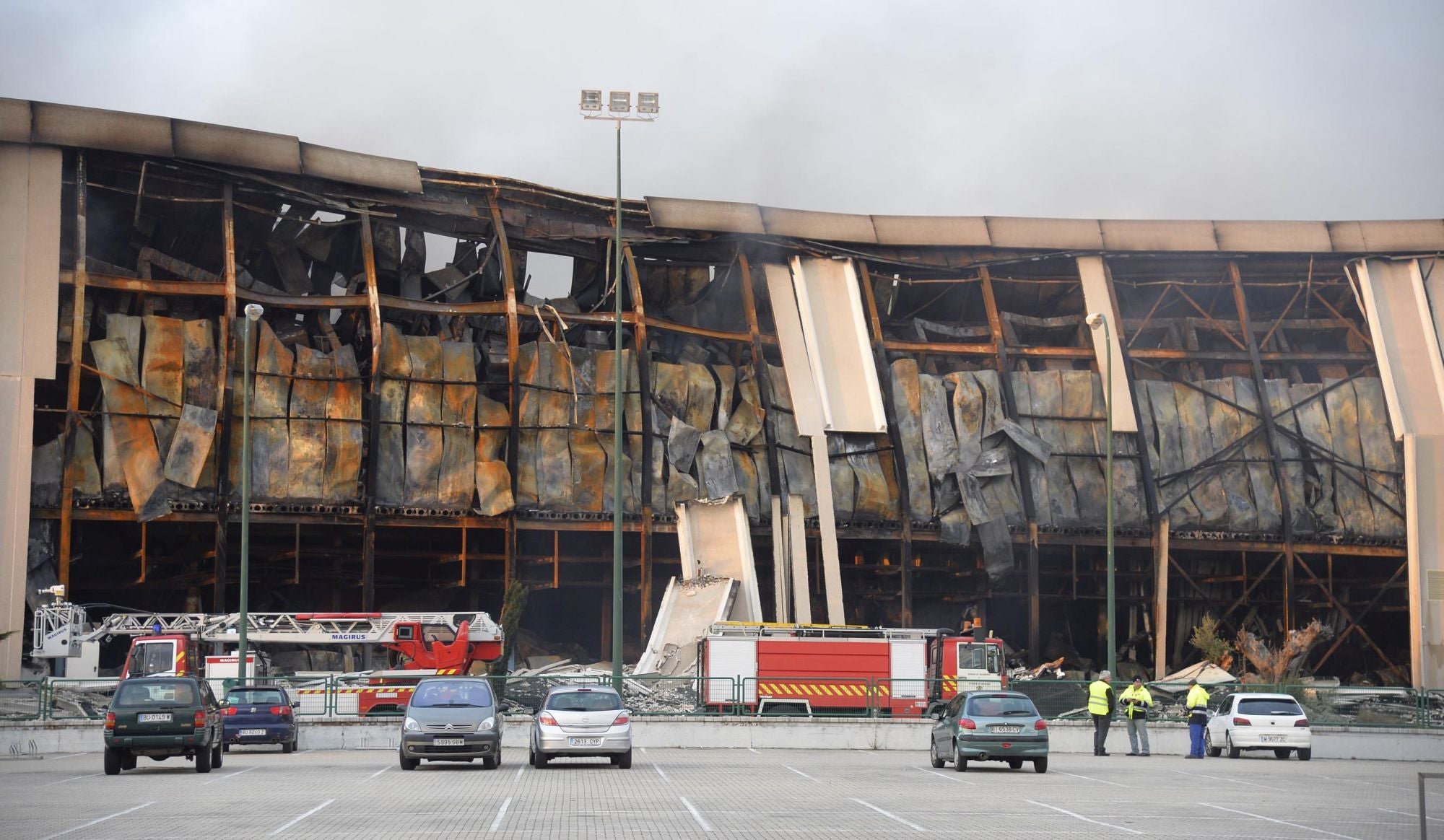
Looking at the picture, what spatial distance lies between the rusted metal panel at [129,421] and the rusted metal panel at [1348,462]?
38970 mm

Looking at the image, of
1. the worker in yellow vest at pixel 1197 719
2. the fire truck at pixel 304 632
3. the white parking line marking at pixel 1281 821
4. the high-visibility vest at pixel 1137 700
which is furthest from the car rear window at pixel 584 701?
the fire truck at pixel 304 632

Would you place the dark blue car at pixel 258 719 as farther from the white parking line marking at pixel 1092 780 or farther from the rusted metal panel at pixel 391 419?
the rusted metal panel at pixel 391 419

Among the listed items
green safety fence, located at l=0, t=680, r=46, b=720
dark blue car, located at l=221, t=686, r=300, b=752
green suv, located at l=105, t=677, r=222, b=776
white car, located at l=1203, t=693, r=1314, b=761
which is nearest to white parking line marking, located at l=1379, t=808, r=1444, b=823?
white car, located at l=1203, t=693, r=1314, b=761

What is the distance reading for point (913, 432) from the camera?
5488 cm

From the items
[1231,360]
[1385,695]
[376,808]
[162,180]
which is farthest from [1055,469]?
[376,808]

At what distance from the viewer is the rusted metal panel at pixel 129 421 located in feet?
149

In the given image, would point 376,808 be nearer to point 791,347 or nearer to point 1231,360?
point 791,347

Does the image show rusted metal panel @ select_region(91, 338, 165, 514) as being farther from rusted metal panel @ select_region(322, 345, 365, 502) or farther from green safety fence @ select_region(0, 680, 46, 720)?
green safety fence @ select_region(0, 680, 46, 720)

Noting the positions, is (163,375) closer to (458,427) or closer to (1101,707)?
(458,427)

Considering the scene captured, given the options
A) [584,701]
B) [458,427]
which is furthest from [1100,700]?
[458,427]

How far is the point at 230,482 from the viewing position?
153 feet

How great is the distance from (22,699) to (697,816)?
20912mm

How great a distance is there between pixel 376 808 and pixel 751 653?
66.9 ft

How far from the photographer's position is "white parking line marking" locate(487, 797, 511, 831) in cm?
1611
